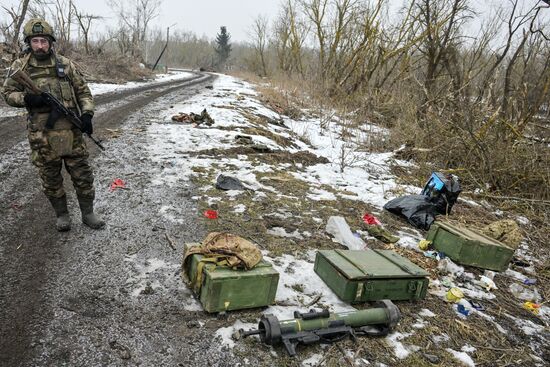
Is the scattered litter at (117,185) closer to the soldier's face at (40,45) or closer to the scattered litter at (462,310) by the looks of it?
the soldier's face at (40,45)

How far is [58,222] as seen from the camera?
3762mm

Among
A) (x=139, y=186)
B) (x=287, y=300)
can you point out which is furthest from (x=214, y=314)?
(x=139, y=186)

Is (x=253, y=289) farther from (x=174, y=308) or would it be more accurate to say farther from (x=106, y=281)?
(x=106, y=281)

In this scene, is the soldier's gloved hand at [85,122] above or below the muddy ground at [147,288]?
above

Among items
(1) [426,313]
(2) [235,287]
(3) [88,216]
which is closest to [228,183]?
(3) [88,216]

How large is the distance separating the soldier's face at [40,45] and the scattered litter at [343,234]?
3368 mm

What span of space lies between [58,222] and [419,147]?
7.36 m

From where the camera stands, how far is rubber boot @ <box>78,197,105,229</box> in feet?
12.7

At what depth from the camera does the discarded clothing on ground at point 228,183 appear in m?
5.43

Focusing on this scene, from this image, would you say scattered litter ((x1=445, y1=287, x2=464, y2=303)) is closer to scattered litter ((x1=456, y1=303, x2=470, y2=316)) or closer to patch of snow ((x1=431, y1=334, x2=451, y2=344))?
scattered litter ((x1=456, y1=303, x2=470, y2=316))

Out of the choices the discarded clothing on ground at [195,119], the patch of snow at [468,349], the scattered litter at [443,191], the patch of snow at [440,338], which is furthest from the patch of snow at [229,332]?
the discarded clothing on ground at [195,119]

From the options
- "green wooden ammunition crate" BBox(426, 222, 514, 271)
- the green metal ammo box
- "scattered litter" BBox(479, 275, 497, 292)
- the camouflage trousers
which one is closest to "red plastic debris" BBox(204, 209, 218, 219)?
the camouflage trousers

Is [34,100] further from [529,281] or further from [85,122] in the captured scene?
[529,281]

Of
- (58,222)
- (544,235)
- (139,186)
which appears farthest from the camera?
(544,235)
